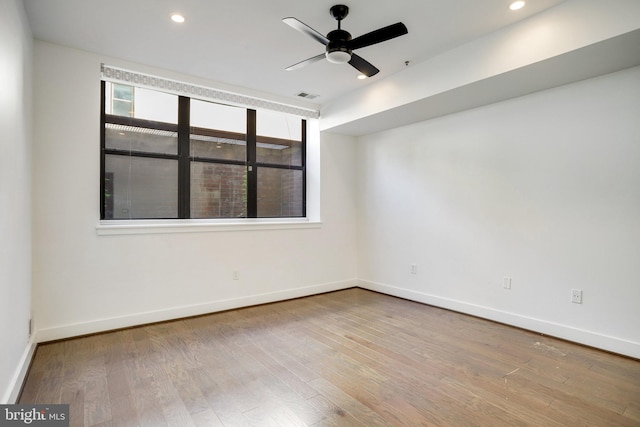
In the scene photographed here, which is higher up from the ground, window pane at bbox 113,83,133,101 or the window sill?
window pane at bbox 113,83,133,101

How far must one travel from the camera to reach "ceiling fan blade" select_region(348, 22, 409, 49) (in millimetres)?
2218

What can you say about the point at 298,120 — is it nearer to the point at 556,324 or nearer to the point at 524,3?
the point at 524,3

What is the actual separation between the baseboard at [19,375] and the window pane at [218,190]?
185cm

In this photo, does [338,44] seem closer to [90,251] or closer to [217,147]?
[217,147]

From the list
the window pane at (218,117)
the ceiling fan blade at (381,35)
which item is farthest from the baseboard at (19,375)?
the ceiling fan blade at (381,35)

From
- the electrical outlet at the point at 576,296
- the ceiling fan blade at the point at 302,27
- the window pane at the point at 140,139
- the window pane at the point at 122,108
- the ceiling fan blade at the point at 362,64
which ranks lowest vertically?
the electrical outlet at the point at 576,296

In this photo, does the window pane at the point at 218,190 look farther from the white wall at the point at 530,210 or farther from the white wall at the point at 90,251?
the white wall at the point at 530,210

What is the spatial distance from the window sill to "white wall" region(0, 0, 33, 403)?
693 millimetres

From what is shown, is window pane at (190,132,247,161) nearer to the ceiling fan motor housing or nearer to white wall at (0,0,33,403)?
white wall at (0,0,33,403)

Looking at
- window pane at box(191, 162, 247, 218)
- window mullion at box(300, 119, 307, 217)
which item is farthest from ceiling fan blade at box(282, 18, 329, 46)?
window mullion at box(300, 119, 307, 217)

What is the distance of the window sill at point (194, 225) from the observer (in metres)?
3.26

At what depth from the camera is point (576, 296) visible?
9.61 feet

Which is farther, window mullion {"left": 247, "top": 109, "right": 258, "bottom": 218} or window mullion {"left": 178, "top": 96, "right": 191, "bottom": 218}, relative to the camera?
window mullion {"left": 247, "top": 109, "right": 258, "bottom": 218}

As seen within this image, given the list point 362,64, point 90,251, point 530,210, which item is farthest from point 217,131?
point 530,210
